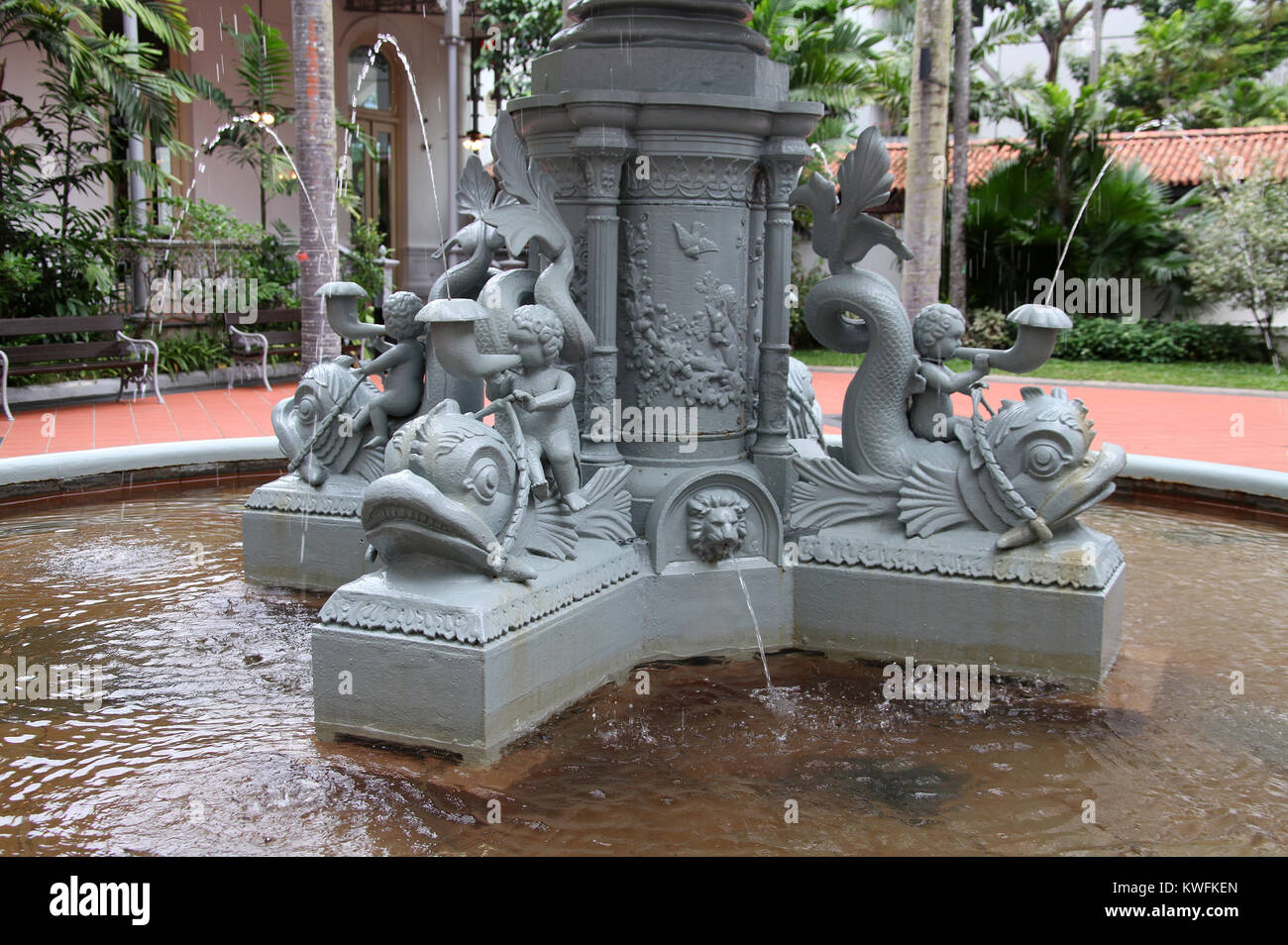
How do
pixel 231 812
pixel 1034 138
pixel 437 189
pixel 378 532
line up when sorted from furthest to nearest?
1. pixel 437 189
2. pixel 1034 138
3. pixel 378 532
4. pixel 231 812

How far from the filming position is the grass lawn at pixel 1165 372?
58.3 ft

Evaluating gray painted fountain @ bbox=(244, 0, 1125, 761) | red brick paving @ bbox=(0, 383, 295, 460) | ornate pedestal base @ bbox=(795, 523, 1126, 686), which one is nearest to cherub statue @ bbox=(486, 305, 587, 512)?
gray painted fountain @ bbox=(244, 0, 1125, 761)

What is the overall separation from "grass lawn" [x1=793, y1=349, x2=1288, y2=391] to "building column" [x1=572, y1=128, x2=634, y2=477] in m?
13.0

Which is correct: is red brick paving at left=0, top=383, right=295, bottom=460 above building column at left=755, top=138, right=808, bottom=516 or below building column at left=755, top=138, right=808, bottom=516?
below

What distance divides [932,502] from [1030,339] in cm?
79

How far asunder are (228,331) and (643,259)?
38.3 feet

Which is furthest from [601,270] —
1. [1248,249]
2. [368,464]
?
[1248,249]

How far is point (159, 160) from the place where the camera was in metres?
18.9

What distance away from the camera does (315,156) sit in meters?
12.7

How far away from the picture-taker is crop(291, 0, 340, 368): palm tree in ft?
40.6

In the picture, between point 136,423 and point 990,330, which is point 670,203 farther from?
point 990,330

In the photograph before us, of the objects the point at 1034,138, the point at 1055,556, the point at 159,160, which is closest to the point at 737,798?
the point at 1055,556

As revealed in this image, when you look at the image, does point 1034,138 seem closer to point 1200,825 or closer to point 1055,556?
point 1055,556

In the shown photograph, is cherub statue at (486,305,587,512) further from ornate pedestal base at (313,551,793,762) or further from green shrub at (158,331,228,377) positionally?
green shrub at (158,331,228,377)
